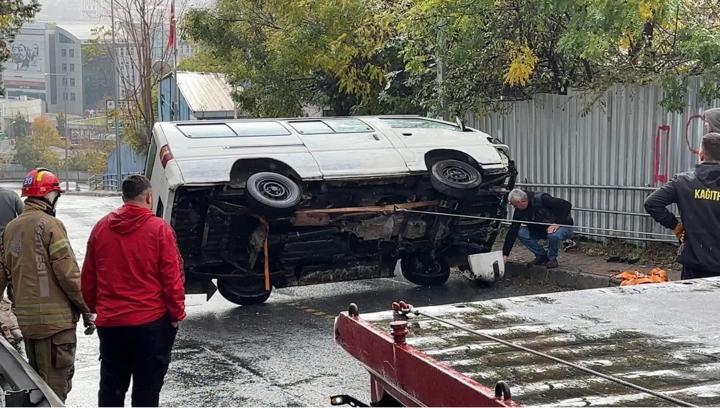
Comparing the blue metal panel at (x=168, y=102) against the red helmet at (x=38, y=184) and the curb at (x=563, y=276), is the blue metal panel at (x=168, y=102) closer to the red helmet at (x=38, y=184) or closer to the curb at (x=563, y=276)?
the curb at (x=563, y=276)


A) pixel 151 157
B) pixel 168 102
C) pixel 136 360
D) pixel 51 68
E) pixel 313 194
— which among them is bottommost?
pixel 136 360

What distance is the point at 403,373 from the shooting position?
350cm

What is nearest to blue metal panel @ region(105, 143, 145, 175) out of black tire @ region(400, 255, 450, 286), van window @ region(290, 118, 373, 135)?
black tire @ region(400, 255, 450, 286)

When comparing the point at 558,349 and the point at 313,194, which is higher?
the point at 313,194

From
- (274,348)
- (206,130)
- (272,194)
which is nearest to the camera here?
(274,348)

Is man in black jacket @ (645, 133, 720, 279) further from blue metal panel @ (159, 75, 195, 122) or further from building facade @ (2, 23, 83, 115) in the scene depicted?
building facade @ (2, 23, 83, 115)

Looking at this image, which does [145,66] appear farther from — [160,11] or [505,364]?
[505,364]

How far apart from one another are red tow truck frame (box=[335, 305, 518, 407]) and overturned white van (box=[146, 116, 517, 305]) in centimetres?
478

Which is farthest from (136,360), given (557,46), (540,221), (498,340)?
(557,46)

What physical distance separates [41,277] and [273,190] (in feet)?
12.1

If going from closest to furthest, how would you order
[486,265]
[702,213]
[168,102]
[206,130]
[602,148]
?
[702,213] < [206,130] < [486,265] < [602,148] < [168,102]

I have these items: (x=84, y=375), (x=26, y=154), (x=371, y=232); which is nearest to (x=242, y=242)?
(x=371, y=232)

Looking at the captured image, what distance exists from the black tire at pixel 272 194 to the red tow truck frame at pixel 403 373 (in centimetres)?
452

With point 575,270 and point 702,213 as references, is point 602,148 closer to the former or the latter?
point 575,270
